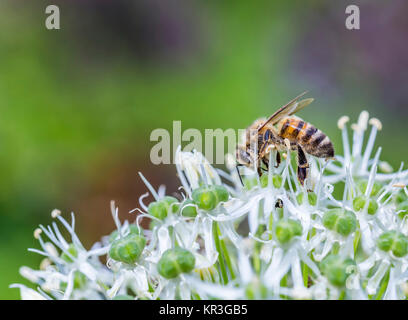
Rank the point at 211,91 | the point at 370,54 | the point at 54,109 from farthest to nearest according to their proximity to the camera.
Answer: the point at 370,54 < the point at 211,91 < the point at 54,109

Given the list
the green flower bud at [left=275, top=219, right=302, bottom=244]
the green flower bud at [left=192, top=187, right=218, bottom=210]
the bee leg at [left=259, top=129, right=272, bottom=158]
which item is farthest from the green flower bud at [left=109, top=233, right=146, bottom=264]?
the bee leg at [left=259, top=129, right=272, bottom=158]

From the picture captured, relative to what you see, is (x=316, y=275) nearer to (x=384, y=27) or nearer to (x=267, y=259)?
(x=267, y=259)

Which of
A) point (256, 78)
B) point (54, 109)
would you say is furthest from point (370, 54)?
point (54, 109)

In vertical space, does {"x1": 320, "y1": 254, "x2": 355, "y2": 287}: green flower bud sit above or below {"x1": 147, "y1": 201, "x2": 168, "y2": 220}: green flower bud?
below

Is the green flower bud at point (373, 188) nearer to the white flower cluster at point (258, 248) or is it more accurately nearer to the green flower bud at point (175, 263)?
the white flower cluster at point (258, 248)

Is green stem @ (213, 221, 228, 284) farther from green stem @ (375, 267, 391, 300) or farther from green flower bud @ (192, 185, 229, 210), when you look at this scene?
green stem @ (375, 267, 391, 300)

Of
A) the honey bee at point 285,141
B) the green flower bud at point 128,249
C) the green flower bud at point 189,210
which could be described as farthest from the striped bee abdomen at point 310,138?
the green flower bud at point 128,249
